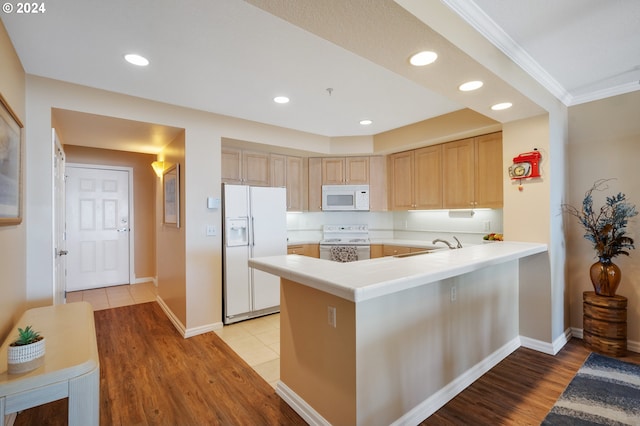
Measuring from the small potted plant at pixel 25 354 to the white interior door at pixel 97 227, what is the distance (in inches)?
183

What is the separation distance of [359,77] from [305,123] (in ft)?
4.61

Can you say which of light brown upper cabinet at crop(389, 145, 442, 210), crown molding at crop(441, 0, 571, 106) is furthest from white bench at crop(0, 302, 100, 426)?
light brown upper cabinet at crop(389, 145, 442, 210)

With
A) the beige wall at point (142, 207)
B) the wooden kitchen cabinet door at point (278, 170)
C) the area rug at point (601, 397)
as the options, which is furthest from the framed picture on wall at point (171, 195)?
the area rug at point (601, 397)

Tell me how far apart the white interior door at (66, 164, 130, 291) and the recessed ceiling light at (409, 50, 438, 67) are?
548 cm

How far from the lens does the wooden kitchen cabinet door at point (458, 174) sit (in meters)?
3.74

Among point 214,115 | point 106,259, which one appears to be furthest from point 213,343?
point 106,259

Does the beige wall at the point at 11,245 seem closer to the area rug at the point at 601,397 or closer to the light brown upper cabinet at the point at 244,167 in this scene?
the light brown upper cabinet at the point at 244,167

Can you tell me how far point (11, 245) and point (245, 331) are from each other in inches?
85.7

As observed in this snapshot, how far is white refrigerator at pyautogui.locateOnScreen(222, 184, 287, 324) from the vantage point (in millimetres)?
3572

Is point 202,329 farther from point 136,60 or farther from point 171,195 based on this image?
point 136,60

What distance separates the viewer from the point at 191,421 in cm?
192

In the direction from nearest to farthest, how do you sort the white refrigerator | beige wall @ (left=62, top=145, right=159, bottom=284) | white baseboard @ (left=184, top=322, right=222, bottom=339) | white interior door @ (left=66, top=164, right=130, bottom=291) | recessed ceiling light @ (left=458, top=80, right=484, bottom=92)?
1. recessed ceiling light @ (left=458, top=80, right=484, bottom=92)
2. white baseboard @ (left=184, top=322, right=222, bottom=339)
3. the white refrigerator
4. white interior door @ (left=66, top=164, right=130, bottom=291)
5. beige wall @ (left=62, top=145, right=159, bottom=284)

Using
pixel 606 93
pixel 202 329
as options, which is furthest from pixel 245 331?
pixel 606 93

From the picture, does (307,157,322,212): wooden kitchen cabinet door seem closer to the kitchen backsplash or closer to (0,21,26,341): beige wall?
the kitchen backsplash
